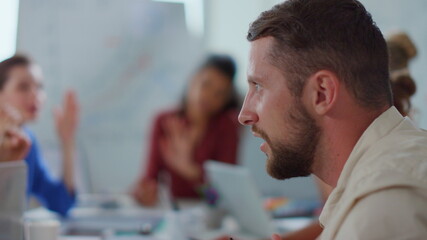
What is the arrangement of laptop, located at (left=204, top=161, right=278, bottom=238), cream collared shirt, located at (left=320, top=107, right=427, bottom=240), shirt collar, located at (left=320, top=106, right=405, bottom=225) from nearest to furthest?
cream collared shirt, located at (left=320, top=107, right=427, bottom=240)
shirt collar, located at (left=320, top=106, right=405, bottom=225)
laptop, located at (left=204, top=161, right=278, bottom=238)

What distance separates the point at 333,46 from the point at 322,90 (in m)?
0.08

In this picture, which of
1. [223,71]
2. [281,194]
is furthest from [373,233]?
[281,194]

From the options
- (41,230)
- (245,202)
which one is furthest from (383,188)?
(245,202)

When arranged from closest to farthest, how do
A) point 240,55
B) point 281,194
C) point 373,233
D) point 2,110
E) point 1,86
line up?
point 373,233 < point 2,110 < point 1,86 < point 281,194 < point 240,55

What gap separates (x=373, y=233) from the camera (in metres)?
0.81

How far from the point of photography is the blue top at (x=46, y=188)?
2496 millimetres

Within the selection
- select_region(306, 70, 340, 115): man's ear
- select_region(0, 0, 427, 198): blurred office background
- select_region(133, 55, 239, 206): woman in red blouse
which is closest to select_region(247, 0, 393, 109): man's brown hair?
select_region(306, 70, 340, 115): man's ear

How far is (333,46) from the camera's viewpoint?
0.98 metres

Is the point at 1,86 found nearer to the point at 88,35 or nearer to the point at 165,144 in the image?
the point at 165,144

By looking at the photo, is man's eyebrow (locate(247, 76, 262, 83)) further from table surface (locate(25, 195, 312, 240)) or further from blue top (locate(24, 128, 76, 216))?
blue top (locate(24, 128, 76, 216))

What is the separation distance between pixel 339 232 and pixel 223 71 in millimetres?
2410

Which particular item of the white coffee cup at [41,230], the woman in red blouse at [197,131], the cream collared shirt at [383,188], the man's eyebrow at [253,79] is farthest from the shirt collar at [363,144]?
the woman in red blouse at [197,131]

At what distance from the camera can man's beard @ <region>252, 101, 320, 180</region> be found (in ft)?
3.36

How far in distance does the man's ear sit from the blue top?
1.74 metres
